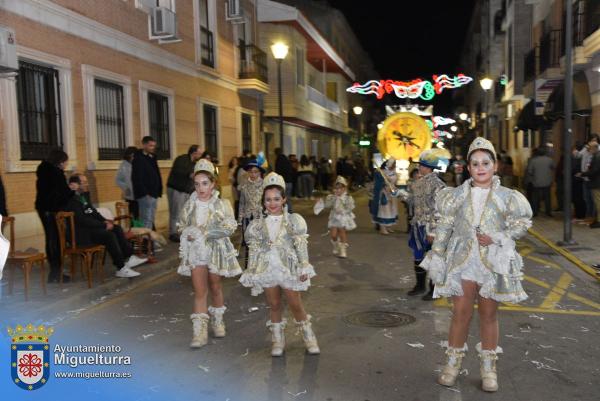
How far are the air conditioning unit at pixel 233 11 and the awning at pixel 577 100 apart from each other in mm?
10387

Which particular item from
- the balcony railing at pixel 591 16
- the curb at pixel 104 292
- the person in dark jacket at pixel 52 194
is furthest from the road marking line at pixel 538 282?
the balcony railing at pixel 591 16

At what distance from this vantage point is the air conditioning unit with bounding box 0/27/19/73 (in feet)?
27.7

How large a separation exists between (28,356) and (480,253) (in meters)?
3.21

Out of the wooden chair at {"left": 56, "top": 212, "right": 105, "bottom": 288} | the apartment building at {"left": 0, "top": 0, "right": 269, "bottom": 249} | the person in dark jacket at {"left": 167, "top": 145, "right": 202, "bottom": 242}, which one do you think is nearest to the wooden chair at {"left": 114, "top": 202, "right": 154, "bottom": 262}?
the wooden chair at {"left": 56, "top": 212, "right": 105, "bottom": 288}

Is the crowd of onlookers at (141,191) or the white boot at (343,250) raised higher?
the crowd of onlookers at (141,191)

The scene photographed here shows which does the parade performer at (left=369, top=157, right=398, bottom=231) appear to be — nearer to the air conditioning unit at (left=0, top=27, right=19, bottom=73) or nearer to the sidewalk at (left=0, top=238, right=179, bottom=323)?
the sidewalk at (left=0, top=238, right=179, bottom=323)

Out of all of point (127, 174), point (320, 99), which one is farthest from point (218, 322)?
point (320, 99)

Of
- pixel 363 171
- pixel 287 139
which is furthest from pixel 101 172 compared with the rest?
pixel 363 171

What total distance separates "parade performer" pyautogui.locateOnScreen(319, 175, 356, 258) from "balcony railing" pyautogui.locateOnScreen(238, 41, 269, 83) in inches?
422

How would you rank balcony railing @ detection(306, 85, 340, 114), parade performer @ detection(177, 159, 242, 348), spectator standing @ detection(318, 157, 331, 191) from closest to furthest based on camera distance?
parade performer @ detection(177, 159, 242, 348)
spectator standing @ detection(318, 157, 331, 191)
balcony railing @ detection(306, 85, 340, 114)

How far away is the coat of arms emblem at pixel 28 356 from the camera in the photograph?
350 centimetres

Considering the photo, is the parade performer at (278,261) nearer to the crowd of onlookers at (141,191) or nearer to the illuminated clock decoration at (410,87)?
the crowd of onlookers at (141,191)

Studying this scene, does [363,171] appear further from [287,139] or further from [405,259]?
[405,259]

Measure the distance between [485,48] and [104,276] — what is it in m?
40.9
